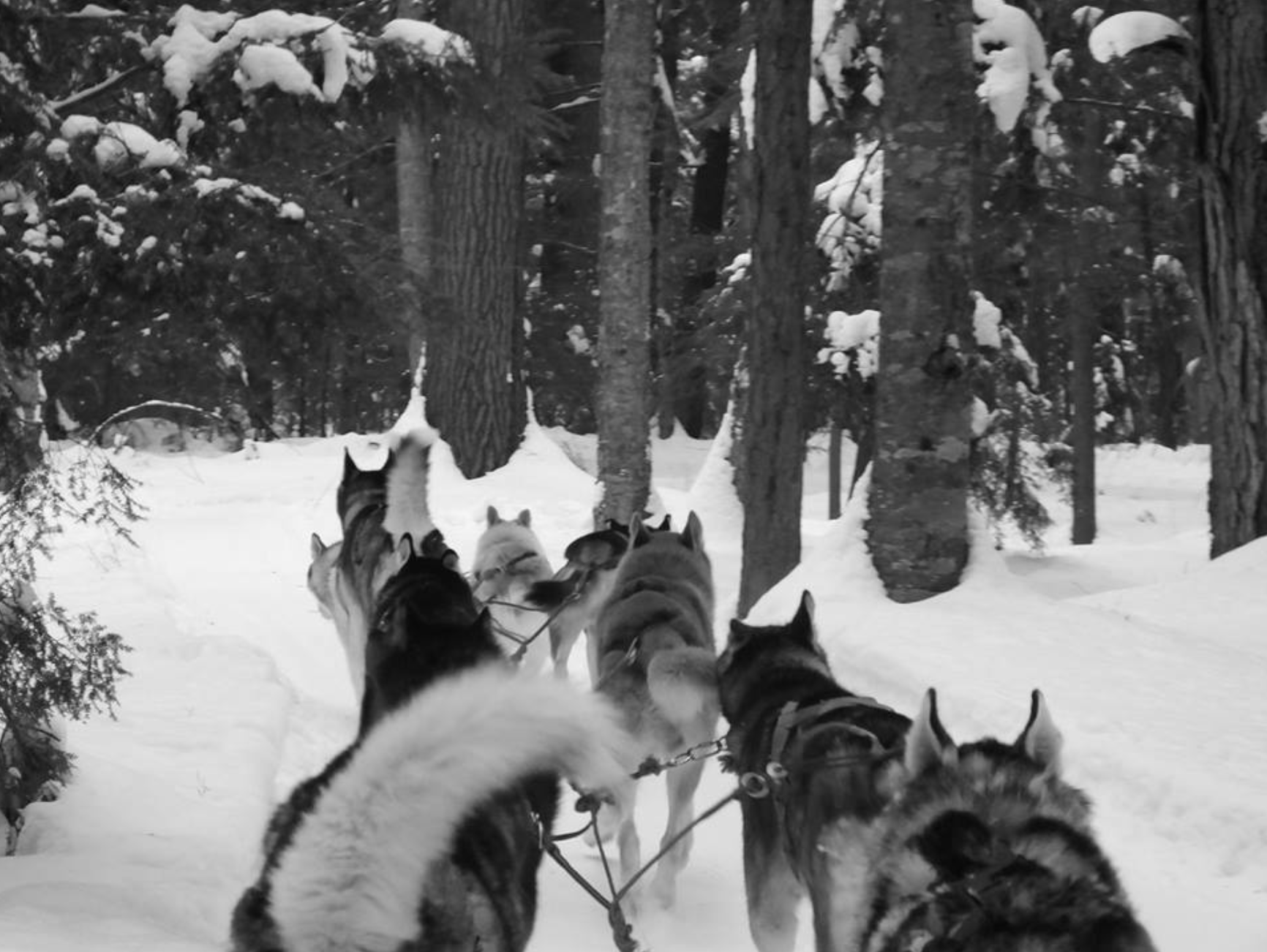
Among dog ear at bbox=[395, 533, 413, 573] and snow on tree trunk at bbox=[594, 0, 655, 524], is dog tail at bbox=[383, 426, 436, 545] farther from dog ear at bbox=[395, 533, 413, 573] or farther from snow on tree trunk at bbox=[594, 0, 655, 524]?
snow on tree trunk at bbox=[594, 0, 655, 524]

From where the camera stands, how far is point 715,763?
287 inches

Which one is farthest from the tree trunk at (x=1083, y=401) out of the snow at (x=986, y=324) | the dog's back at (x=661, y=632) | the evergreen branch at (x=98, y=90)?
the evergreen branch at (x=98, y=90)

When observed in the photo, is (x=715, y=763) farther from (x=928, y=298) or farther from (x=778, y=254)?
(x=778, y=254)

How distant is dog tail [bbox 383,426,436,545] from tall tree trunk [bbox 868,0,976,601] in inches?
122

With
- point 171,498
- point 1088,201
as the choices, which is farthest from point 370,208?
point 1088,201

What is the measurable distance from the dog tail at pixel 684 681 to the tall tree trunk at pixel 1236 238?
564 cm

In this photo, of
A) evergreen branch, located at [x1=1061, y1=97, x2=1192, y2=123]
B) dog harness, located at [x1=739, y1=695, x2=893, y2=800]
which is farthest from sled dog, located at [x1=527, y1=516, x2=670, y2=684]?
evergreen branch, located at [x1=1061, y1=97, x2=1192, y2=123]

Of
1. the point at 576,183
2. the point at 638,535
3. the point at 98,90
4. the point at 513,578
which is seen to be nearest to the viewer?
the point at 98,90

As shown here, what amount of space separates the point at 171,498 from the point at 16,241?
1519cm

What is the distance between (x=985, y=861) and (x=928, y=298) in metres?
6.23

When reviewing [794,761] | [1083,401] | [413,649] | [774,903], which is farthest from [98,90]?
[1083,401]

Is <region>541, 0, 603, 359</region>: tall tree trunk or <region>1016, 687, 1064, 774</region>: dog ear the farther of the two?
<region>541, 0, 603, 359</region>: tall tree trunk

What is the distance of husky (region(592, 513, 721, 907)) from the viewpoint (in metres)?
4.98

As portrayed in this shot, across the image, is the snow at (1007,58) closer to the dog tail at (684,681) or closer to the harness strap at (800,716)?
the dog tail at (684,681)
